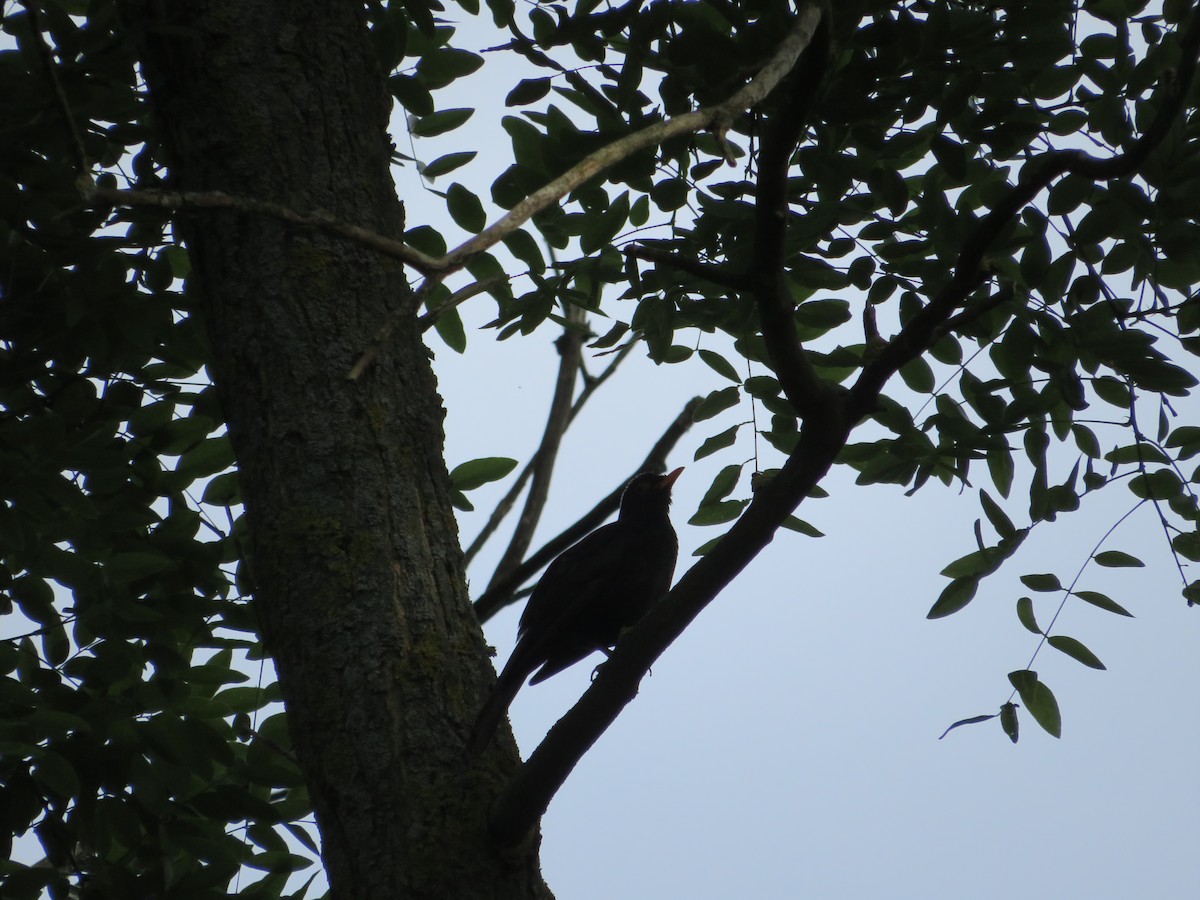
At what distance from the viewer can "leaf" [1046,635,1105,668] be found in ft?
10.7

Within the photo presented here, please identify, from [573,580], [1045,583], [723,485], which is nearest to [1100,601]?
[1045,583]

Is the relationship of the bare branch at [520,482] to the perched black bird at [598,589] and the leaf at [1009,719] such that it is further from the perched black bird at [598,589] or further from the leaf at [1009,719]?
the leaf at [1009,719]

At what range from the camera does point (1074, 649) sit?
3.29m

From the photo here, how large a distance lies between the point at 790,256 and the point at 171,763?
2276mm

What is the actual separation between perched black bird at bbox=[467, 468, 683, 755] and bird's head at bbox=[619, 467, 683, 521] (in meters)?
0.04

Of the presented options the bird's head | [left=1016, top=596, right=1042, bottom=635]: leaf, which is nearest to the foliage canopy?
[left=1016, top=596, right=1042, bottom=635]: leaf

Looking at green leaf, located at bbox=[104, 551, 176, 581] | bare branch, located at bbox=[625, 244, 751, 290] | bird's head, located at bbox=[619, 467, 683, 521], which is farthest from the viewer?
bird's head, located at bbox=[619, 467, 683, 521]

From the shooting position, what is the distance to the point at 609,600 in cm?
475

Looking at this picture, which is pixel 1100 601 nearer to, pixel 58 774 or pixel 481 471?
pixel 481 471

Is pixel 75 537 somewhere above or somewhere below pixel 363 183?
below

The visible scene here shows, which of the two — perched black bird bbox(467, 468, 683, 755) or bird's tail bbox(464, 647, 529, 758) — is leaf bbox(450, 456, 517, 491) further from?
bird's tail bbox(464, 647, 529, 758)

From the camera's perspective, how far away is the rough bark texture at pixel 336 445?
2.34 meters

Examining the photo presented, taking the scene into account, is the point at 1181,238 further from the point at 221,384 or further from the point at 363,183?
the point at 221,384

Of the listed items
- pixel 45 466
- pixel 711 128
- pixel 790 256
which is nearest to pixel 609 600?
pixel 790 256
